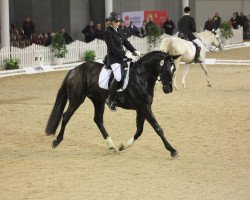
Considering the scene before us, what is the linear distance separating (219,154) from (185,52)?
28.1ft

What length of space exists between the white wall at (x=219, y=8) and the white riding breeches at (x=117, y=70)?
27.3 metres

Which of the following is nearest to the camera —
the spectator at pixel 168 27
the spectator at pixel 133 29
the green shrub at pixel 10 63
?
the green shrub at pixel 10 63

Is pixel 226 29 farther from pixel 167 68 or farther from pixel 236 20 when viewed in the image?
pixel 167 68

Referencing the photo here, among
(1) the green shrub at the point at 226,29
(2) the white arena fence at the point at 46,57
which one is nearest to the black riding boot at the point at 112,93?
(2) the white arena fence at the point at 46,57

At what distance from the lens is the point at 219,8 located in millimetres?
39594

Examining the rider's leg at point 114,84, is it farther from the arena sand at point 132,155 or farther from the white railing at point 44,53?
the white railing at point 44,53

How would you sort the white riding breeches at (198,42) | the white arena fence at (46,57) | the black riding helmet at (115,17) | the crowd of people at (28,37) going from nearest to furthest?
the black riding helmet at (115,17) → the white riding breeches at (198,42) → the white arena fence at (46,57) → the crowd of people at (28,37)

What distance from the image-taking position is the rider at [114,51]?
437 inches

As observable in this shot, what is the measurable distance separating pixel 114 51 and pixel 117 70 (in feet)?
1.01

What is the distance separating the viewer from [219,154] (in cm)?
1109

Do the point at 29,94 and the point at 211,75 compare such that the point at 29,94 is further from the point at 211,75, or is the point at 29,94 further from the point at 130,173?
the point at 130,173

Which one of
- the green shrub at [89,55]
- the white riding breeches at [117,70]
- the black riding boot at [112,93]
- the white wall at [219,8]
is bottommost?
the green shrub at [89,55]

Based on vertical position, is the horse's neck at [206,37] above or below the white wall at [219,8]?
below

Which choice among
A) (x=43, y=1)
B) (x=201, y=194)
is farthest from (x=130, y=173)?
(x=43, y=1)
